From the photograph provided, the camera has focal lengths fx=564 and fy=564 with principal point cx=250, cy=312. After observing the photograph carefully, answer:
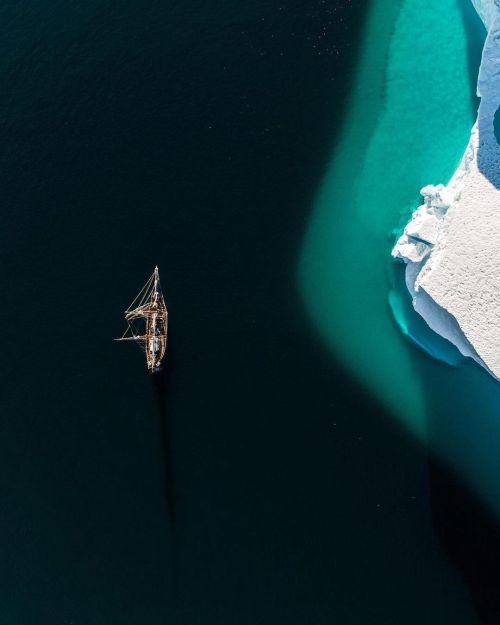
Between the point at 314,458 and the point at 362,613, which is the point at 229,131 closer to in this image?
the point at 314,458

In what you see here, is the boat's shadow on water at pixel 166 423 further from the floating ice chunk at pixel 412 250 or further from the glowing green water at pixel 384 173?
the floating ice chunk at pixel 412 250

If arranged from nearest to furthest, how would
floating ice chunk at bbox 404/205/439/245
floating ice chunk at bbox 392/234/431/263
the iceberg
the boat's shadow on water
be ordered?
1. the iceberg
2. floating ice chunk at bbox 404/205/439/245
3. floating ice chunk at bbox 392/234/431/263
4. the boat's shadow on water

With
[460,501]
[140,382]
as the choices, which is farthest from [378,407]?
[140,382]

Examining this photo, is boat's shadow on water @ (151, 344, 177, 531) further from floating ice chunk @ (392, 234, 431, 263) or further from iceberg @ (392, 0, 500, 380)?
iceberg @ (392, 0, 500, 380)

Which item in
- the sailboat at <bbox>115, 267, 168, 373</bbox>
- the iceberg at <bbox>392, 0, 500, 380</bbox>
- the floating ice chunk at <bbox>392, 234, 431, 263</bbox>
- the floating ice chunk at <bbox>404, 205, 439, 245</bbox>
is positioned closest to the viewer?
the iceberg at <bbox>392, 0, 500, 380</bbox>

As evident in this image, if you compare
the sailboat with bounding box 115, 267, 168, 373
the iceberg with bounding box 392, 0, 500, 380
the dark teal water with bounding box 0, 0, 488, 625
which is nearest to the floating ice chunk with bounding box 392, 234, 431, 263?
the iceberg with bounding box 392, 0, 500, 380
